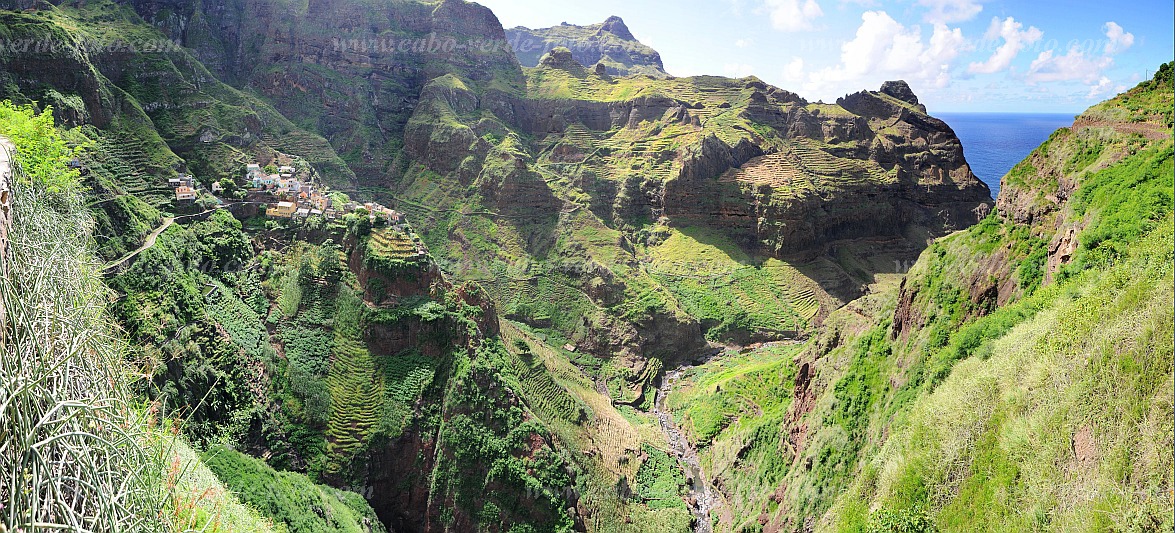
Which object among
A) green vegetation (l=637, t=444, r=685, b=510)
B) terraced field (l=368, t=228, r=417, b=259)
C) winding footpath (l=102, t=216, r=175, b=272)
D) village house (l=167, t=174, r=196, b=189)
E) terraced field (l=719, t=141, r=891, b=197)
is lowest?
green vegetation (l=637, t=444, r=685, b=510)

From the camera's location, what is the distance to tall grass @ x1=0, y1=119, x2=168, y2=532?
776cm

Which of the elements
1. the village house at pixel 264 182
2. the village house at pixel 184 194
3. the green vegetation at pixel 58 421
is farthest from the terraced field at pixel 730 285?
the green vegetation at pixel 58 421

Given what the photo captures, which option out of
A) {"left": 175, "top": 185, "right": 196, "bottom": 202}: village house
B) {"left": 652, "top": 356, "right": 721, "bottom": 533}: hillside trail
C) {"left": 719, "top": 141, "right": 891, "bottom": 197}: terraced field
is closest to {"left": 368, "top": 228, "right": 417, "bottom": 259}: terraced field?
{"left": 175, "top": 185, "right": 196, "bottom": 202}: village house

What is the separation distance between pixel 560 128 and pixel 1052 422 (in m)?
101

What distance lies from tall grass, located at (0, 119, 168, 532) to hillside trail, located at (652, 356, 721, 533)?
131ft

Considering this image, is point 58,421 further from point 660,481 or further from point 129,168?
point 129,168

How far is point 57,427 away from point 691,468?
48.1 metres

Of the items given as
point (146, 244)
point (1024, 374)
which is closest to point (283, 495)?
point (146, 244)

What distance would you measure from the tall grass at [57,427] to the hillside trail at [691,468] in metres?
39.9

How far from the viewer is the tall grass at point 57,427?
7758 mm

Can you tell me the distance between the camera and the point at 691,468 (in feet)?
167

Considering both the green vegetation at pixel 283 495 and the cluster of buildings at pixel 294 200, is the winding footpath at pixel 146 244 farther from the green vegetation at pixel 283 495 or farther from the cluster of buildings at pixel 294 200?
the green vegetation at pixel 283 495

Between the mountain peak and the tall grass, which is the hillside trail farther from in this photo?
the mountain peak

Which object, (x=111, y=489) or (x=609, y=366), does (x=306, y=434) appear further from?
(x=609, y=366)
